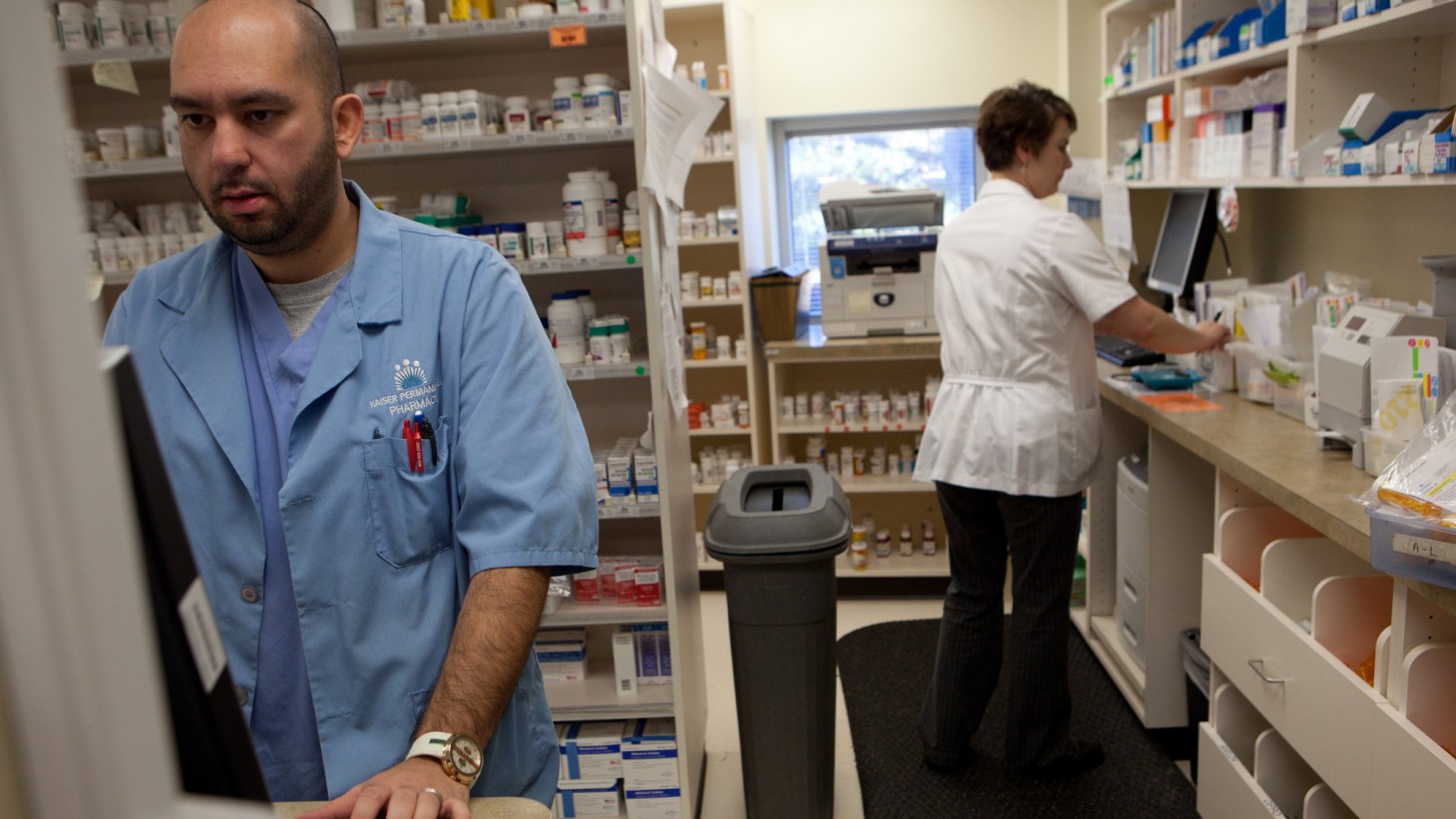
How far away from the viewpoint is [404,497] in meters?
1.34

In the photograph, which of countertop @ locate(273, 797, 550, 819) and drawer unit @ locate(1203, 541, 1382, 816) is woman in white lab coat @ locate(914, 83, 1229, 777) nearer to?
drawer unit @ locate(1203, 541, 1382, 816)

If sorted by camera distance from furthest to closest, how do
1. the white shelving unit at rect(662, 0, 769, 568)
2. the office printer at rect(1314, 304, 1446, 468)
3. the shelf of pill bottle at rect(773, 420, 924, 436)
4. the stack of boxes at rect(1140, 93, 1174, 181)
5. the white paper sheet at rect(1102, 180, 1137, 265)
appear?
1. the white shelving unit at rect(662, 0, 769, 568)
2. the shelf of pill bottle at rect(773, 420, 924, 436)
3. the white paper sheet at rect(1102, 180, 1137, 265)
4. the stack of boxes at rect(1140, 93, 1174, 181)
5. the office printer at rect(1314, 304, 1446, 468)

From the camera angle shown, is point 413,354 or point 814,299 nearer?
point 413,354

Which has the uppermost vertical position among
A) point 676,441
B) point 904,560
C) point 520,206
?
point 520,206

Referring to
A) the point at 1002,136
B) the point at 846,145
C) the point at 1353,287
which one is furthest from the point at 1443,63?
the point at 846,145

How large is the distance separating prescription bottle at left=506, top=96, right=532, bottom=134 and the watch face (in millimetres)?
1896

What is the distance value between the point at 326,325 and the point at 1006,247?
6.28ft

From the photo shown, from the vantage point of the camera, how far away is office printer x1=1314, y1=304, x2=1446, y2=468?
218cm

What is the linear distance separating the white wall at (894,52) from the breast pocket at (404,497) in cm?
429

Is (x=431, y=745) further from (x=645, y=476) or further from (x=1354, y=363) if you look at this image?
(x=1354, y=363)

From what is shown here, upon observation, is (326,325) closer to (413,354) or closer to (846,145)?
(413,354)

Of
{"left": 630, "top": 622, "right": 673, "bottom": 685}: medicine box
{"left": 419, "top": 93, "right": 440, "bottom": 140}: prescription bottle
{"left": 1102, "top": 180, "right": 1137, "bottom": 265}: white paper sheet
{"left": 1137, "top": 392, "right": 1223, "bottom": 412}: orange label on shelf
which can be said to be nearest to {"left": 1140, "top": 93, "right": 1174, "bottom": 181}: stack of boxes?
{"left": 1102, "top": 180, "right": 1137, "bottom": 265}: white paper sheet

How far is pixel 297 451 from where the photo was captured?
132 cm

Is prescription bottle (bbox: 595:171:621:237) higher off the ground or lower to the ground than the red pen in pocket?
higher
